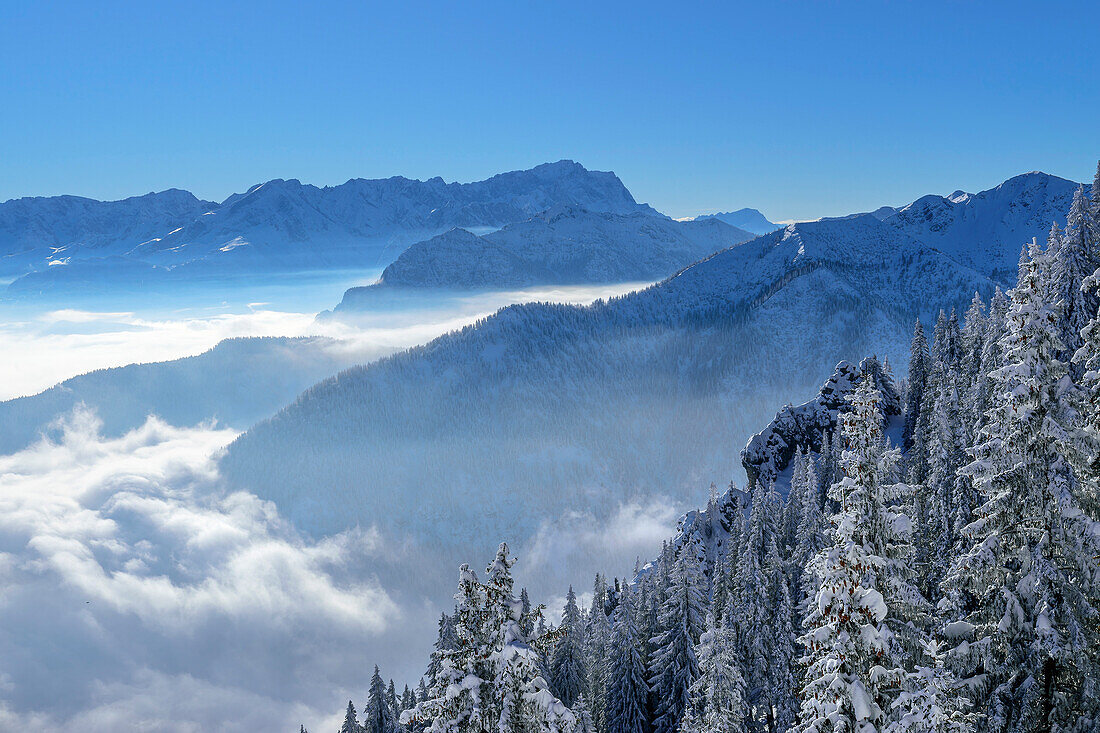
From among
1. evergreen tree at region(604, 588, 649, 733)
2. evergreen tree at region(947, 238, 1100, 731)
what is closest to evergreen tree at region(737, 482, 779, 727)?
evergreen tree at region(604, 588, 649, 733)

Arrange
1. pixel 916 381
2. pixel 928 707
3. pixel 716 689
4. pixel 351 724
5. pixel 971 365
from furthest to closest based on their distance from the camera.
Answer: pixel 916 381, pixel 971 365, pixel 351 724, pixel 716 689, pixel 928 707

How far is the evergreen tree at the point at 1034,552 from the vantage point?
1118 cm

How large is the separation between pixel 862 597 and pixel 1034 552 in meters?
4.22

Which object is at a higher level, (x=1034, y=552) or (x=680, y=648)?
(x=1034, y=552)

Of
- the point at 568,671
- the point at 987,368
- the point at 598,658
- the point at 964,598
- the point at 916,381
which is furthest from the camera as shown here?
the point at 916,381

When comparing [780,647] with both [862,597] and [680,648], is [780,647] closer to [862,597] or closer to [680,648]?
[680,648]

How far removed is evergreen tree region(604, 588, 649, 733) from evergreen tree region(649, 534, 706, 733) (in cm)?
115

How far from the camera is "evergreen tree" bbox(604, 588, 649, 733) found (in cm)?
3900

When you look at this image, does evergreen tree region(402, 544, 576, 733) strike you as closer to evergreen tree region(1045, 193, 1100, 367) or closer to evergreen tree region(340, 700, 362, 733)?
evergreen tree region(1045, 193, 1100, 367)

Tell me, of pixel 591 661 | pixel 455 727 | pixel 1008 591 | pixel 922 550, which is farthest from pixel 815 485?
pixel 455 727

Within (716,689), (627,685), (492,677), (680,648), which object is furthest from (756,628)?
(492,677)

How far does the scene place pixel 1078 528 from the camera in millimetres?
11172

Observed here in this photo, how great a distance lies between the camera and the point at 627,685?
1544 inches

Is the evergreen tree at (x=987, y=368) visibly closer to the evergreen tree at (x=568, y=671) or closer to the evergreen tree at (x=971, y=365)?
the evergreen tree at (x=971, y=365)
